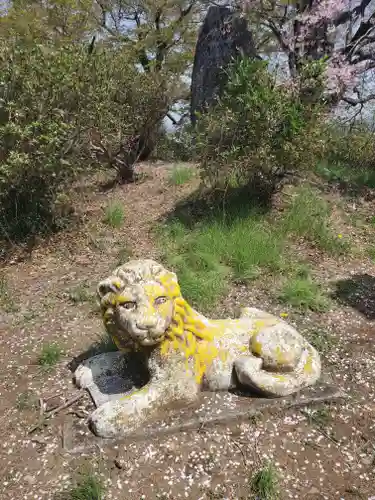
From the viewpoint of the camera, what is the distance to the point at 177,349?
285cm

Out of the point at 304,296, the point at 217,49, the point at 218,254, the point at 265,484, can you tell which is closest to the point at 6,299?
the point at 218,254

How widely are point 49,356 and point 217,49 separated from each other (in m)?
9.10

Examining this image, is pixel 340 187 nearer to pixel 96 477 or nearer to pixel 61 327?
pixel 61 327

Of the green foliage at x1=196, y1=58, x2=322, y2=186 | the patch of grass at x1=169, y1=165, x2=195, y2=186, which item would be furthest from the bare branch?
the patch of grass at x1=169, y1=165, x2=195, y2=186

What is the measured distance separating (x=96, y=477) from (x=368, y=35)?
34.7 feet

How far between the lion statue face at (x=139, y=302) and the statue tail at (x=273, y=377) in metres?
0.68

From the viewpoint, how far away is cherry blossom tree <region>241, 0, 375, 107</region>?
373 inches

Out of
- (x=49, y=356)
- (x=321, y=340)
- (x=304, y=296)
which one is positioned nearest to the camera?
(x=49, y=356)

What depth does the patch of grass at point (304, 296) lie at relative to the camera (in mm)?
4703

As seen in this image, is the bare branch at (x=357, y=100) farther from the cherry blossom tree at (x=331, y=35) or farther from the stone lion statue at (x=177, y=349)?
the stone lion statue at (x=177, y=349)

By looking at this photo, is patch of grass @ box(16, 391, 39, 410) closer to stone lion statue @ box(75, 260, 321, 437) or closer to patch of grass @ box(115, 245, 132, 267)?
stone lion statue @ box(75, 260, 321, 437)

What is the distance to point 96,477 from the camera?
2.69 m

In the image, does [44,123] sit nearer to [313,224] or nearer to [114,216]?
[114,216]

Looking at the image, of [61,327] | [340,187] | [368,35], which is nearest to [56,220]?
[61,327]
